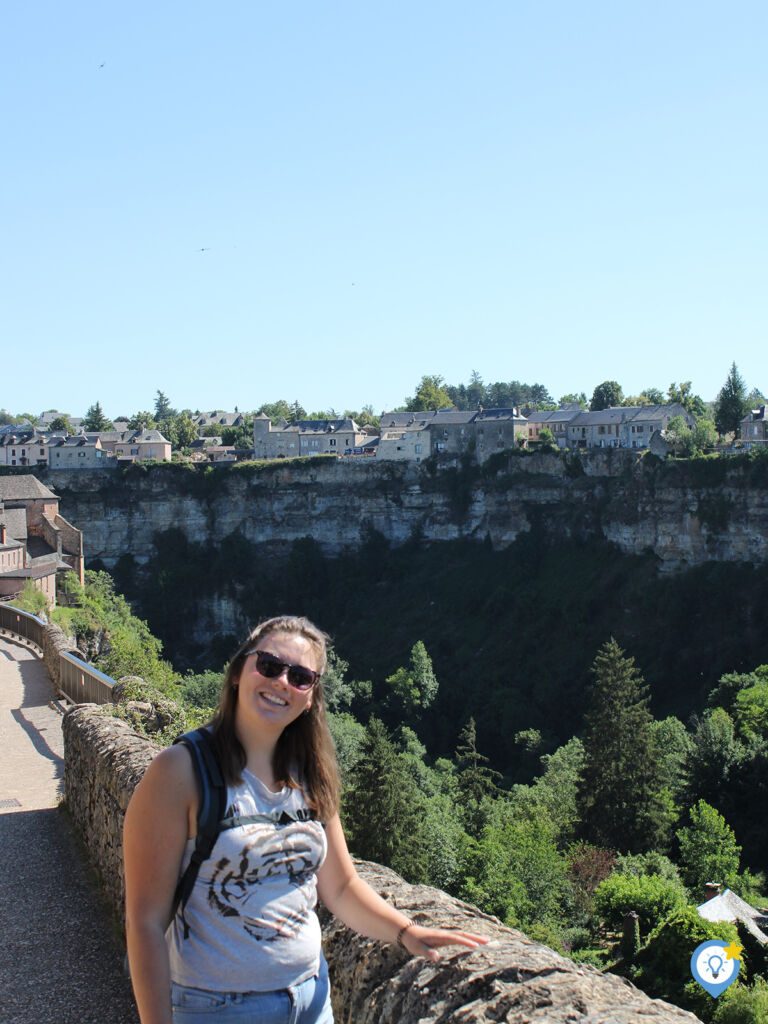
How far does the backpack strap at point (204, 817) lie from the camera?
3725mm

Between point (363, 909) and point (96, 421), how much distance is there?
12068 cm

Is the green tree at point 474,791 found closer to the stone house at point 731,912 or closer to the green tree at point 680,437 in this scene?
the stone house at point 731,912

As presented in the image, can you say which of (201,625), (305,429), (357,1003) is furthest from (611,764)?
(305,429)

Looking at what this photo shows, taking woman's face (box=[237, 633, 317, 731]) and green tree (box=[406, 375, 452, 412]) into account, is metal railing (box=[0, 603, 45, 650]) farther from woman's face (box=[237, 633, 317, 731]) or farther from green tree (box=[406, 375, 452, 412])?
green tree (box=[406, 375, 452, 412])

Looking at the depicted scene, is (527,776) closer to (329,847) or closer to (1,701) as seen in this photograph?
(1,701)

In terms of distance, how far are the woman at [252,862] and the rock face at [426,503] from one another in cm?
6611

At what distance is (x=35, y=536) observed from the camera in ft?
189

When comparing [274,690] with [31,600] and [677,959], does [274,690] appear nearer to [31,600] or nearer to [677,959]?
[677,959]

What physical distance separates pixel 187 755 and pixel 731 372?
268 feet

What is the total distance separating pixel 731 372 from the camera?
7881cm

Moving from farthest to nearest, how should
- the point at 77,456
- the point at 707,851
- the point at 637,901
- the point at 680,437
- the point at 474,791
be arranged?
the point at 77,456 → the point at 680,437 → the point at 474,791 → the point at 707,851 → the point at 637,901

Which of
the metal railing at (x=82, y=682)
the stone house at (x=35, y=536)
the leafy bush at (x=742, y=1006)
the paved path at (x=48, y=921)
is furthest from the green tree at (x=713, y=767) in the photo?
the paved path at (x=48, y=921)

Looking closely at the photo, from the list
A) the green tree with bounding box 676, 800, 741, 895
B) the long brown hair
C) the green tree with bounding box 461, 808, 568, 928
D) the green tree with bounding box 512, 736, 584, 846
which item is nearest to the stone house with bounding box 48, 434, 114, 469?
the green tree with bounding box 512, 736, 584, 846

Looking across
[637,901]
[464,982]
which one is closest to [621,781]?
[637,901]
